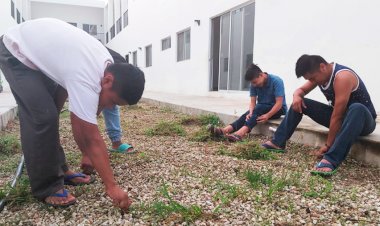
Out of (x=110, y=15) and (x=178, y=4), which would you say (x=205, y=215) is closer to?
(x=178, y=4)

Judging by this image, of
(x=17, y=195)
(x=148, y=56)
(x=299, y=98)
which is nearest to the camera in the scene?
(x=17, y=195)

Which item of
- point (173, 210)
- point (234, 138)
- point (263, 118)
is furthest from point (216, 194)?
point (263, 118)

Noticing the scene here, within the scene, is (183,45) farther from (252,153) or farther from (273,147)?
(252,153)

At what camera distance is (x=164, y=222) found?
5.59ft

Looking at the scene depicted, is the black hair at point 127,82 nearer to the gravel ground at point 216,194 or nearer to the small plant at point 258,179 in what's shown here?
the gravel ground at point 216,194

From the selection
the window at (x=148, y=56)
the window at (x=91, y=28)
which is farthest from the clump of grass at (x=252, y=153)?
the window at (x=91, y=28)

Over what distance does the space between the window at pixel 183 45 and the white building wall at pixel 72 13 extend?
18008 millimetres

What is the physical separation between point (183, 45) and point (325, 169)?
883cm

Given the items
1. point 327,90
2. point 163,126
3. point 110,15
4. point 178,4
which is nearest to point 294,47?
point 163,126

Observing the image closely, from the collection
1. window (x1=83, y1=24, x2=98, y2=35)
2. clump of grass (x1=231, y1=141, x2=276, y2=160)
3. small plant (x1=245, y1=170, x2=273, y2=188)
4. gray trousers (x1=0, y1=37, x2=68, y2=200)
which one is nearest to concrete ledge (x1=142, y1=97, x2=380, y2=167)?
clump of grass (x1=231, y1=141, x2=276, y2=160)

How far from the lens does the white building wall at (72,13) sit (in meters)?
26.0

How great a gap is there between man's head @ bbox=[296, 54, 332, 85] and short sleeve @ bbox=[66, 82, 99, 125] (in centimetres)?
160

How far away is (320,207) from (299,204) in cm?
11

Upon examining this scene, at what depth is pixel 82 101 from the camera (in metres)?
1.53
